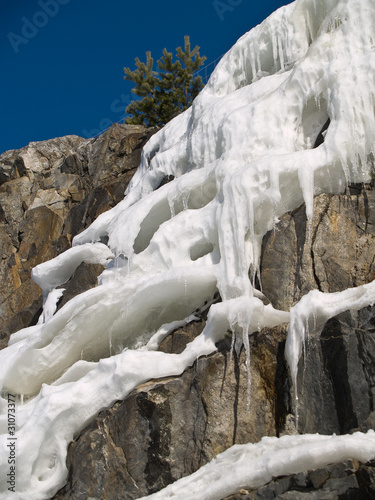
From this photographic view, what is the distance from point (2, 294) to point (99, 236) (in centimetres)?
330

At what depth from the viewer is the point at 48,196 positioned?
14.5 m

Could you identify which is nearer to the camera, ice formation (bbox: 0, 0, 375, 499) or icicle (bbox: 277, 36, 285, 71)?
ice formation (bbox: 0, 0, 375, 499)

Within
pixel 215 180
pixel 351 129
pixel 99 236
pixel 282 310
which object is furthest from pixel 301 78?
pixel 99 236

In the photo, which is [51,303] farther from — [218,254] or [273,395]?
[273,395]

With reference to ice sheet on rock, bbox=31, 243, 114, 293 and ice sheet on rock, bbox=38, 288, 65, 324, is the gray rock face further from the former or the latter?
ice sheet on rock, bbox=38, 288, 65, 324

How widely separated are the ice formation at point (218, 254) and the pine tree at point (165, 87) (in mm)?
7453

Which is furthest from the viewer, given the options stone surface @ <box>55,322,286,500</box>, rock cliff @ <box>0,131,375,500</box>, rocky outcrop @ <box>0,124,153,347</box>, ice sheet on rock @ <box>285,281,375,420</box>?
rocky outcrop @ <box>0,124,153,347</box>

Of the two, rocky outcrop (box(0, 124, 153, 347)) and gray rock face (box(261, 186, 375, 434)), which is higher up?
rocky outcrop (box(0, 124, 153, 347))

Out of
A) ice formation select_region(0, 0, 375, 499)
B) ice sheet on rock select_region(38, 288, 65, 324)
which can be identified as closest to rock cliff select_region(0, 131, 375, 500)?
ice formation select_region(0, 0, 375, 499)

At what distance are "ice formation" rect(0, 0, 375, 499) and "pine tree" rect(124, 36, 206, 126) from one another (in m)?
7.45

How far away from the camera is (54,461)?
551 centimetres

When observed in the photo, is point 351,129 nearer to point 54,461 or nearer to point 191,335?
point 191,335

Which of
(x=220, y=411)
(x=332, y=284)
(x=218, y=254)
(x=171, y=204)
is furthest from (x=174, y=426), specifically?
(x=171, y=204)

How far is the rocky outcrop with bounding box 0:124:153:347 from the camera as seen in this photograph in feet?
38.4
